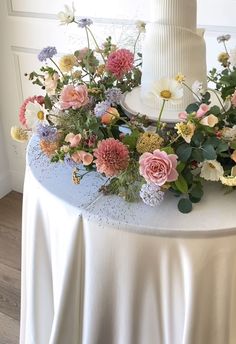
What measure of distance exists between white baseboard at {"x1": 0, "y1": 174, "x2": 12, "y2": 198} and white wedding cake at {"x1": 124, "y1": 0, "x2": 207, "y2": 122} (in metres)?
1.44

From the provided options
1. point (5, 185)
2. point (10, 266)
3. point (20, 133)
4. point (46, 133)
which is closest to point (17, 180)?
Answer: point (5, 185)

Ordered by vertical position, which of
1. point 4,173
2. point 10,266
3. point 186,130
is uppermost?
point 186,130

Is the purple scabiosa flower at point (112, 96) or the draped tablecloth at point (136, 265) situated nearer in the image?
the draped tablecloth at point (136, 265)

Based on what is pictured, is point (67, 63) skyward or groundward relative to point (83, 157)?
skyward

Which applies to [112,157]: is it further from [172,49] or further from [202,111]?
[172,49]

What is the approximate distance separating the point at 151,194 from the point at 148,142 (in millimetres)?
98

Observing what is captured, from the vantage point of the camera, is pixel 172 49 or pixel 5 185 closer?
pixel 172 49

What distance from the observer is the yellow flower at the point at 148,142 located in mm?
859

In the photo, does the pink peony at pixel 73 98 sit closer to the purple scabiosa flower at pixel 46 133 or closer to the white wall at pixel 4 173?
the purple scabiosa flower at pixel 46 133

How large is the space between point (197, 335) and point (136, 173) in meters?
0.33

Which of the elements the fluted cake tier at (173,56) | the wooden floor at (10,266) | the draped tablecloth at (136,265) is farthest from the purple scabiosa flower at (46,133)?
the wooden floor at (10,266)

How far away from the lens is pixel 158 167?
0.81 metres

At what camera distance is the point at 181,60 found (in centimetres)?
98

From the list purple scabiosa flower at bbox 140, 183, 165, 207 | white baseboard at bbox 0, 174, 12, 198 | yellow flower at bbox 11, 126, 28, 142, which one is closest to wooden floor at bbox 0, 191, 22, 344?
white baseboard at bbox 0, 174, 12, 198
